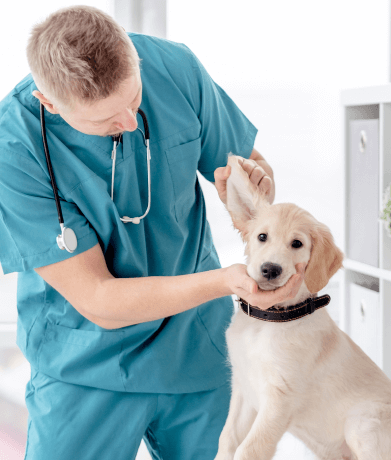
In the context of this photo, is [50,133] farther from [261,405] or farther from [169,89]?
[261,405]

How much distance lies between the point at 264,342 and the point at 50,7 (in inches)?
80.2

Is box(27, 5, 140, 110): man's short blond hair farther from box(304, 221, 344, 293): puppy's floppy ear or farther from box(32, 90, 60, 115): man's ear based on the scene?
box(304, 221, 344, 293): puppy's floppy ear

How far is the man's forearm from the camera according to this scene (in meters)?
1.04

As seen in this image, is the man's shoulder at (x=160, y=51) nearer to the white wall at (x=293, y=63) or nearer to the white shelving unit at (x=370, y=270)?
the white shelving unit at (x=370, y=270)

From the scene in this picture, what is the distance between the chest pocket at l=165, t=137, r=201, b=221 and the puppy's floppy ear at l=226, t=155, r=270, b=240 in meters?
0.16

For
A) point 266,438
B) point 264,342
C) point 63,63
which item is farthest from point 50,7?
point 266,438

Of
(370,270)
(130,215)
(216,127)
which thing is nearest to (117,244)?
(130,215)

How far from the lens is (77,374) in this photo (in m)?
1.29

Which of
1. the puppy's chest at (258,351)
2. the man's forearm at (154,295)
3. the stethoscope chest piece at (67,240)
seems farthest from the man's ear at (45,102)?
the puppy's chest at (258,351)

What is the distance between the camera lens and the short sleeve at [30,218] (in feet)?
3.65

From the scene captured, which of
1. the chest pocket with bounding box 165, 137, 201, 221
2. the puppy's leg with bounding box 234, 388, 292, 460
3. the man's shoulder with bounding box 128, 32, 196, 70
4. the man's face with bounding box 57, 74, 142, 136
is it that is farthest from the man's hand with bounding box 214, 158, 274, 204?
the puppy's leg with bounding box 234, 388, 292, 460

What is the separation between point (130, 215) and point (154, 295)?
0.84 ft

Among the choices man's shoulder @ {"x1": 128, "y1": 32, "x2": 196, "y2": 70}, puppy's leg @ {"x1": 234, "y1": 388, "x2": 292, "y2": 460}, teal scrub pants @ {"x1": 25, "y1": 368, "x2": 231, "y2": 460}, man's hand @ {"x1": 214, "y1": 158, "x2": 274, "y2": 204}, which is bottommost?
teal scrub pants @ {"x1": 25, "y1": 368, "x2": 231, "y2": 460}

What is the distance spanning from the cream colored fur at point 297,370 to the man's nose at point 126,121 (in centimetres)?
25
